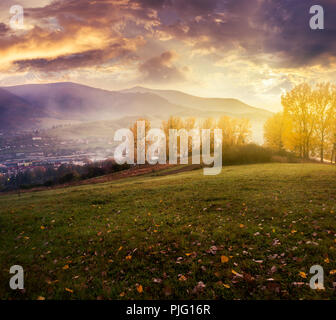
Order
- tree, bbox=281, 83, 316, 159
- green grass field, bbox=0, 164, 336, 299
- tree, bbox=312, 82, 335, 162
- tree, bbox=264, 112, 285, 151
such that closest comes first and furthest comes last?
green grass field, bbox=0, 164, 336, 299 → tree, bbox=312, 82, 335, 162 → tree, bbox=281, 83, 316, 159 → tree, bbox=264, 112, 285, 151

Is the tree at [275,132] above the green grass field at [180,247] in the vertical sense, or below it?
above

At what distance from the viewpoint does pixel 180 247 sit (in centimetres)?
816

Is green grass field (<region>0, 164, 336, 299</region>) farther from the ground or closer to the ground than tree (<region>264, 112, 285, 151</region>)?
closer to the ground

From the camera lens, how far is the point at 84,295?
604 cm

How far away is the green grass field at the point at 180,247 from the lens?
5.91 m

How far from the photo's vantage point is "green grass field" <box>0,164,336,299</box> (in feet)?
19.4

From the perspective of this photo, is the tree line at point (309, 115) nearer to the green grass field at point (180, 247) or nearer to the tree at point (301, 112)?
the tree at point (301, 112)

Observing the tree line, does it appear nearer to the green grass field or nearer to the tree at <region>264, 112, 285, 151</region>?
the tree at <region>264, 112, 285, 151</region>

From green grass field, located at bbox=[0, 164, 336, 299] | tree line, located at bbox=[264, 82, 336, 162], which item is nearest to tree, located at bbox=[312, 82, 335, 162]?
tree line, located at bbox=[264, 82, 336, 162]

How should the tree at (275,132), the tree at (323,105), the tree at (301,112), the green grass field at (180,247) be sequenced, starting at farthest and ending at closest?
the tree at (275,132)
the tree at (301,112)
the tree at (323,105)
the green grass field at (180,247)

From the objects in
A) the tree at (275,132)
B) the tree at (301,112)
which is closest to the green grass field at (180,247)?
the tree at (301,112)

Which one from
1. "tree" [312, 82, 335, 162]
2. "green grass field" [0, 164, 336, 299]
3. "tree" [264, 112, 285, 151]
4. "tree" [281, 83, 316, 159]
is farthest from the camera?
"tree" [264, 112, 285, 151]

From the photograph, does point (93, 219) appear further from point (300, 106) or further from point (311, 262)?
point (300, 106)

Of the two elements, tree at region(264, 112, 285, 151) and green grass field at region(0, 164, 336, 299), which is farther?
tree at region(264, 112, 285, 151)
